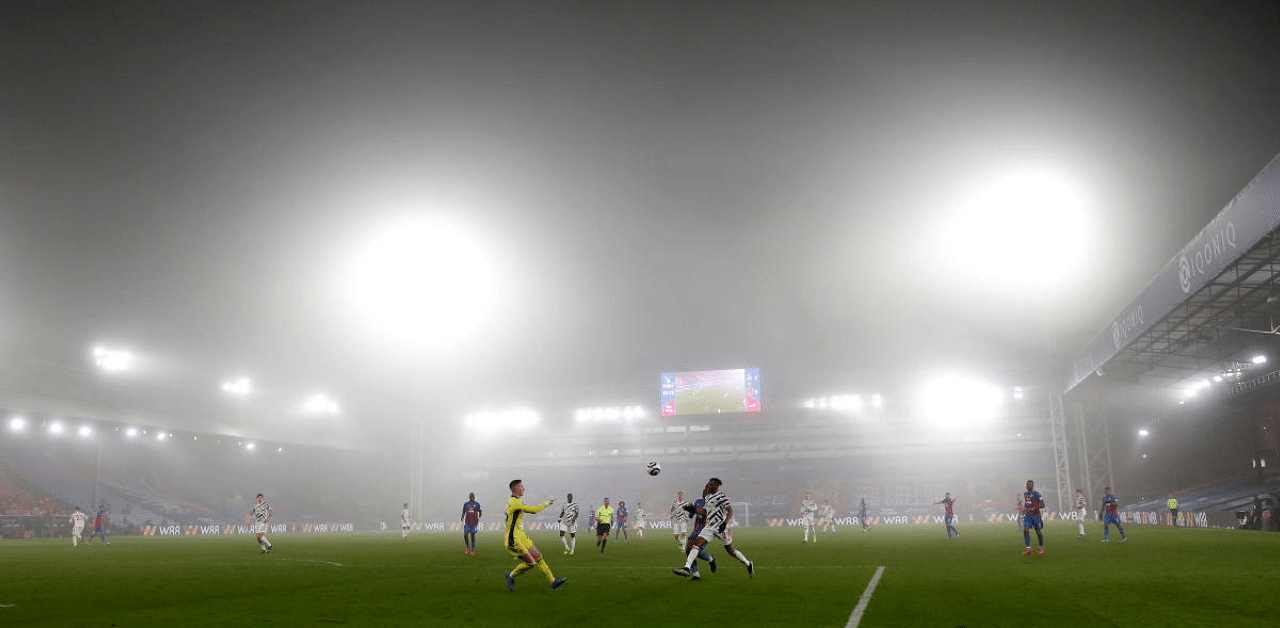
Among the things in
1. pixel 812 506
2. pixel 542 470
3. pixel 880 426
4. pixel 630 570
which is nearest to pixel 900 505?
pixel 880 426

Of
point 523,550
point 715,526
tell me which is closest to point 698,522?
point 715,526

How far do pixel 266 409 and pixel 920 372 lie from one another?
6010 centimetres

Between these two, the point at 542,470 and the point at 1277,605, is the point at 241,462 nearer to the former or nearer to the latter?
the point at 542,470

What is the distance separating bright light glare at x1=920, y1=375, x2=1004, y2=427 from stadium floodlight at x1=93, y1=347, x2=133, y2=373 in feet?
218

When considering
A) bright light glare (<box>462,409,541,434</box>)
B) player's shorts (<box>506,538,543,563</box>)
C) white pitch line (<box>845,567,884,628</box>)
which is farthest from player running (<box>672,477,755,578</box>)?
bright light glare (<box>462,409,541,434</box>)

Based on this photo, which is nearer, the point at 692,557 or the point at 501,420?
the point at 692,557

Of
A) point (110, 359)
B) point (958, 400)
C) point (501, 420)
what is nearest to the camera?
point (110, 359)

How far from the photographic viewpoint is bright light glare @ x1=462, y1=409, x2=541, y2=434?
90500mm

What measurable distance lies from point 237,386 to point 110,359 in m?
11.0

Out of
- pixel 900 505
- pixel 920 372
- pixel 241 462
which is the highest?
pixel 920 372

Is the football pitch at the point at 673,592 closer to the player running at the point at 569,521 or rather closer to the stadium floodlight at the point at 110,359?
the player running at the point at 569,521

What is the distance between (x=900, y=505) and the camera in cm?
7750

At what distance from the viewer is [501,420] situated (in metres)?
90.7

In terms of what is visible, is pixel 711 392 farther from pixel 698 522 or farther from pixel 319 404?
pixel 698 522
